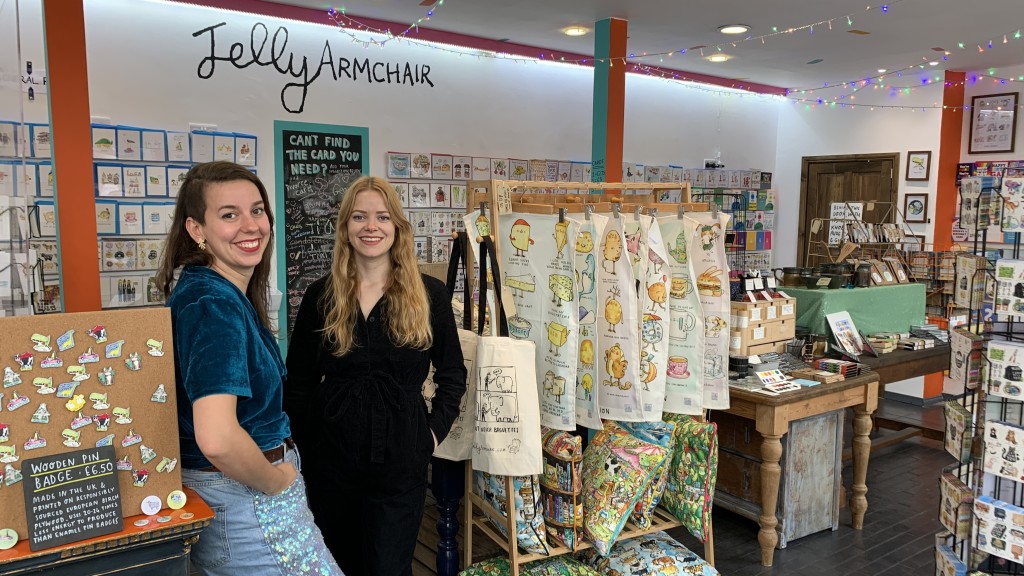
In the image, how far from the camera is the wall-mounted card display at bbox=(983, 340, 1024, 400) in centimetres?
241

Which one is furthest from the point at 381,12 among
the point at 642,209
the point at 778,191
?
the point at 778,191

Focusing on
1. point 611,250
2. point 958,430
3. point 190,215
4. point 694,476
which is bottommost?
point 694,476

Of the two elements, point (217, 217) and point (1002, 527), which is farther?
point (1002, 527)

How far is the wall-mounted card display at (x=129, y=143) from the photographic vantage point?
4789 millimetres

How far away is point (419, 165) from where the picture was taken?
20.3 feet

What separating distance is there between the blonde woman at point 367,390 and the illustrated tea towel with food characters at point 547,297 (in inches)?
21.7

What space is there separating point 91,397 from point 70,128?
2.09 m

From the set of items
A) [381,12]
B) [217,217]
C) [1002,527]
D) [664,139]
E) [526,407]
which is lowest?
[1002,527]

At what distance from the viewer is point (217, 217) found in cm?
166

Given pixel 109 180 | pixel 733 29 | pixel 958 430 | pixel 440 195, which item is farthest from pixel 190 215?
pixel 733 29

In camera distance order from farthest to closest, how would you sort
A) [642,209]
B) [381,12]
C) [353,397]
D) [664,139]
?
[664,139]
[381,12]
[642,209]
[353,397]

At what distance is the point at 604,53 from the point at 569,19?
1.28 ft

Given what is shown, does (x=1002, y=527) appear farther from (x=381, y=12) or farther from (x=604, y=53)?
(x=381, y=12)

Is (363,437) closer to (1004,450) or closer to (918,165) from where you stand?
(1004,450)
